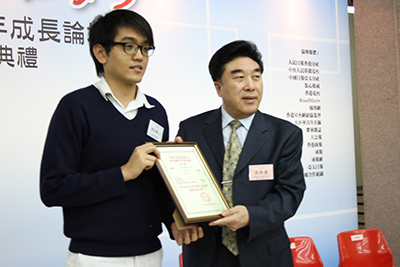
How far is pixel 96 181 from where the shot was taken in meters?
1.51

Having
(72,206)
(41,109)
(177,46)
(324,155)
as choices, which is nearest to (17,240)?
(41,109)

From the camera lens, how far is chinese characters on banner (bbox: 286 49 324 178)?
4.49 meters

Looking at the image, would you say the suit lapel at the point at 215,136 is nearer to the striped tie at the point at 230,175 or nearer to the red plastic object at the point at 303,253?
the striped tie at the point at 230,175

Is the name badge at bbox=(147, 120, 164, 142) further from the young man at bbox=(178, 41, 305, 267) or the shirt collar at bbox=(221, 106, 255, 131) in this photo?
the shirt collar at bbox=(221, 106, 255, 131)

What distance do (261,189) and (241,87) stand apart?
1.80ft

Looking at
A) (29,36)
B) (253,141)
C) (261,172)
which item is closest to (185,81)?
(29,36)

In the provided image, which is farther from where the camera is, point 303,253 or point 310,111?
point 310,111

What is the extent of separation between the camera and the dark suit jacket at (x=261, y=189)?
70.9 inches

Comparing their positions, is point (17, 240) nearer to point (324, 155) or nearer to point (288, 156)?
point (288, 156)

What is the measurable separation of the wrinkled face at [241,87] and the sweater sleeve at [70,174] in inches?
30.6

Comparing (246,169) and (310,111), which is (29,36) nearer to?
(246,169)

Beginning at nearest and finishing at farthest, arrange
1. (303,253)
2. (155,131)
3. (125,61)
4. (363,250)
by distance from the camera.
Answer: (125,61), (155,131), (303,253), (363,250)

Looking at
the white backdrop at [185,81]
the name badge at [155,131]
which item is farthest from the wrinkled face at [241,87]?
the white backdrop at [185,81]

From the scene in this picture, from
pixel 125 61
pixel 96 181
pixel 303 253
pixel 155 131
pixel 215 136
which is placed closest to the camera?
pixel 96 181
